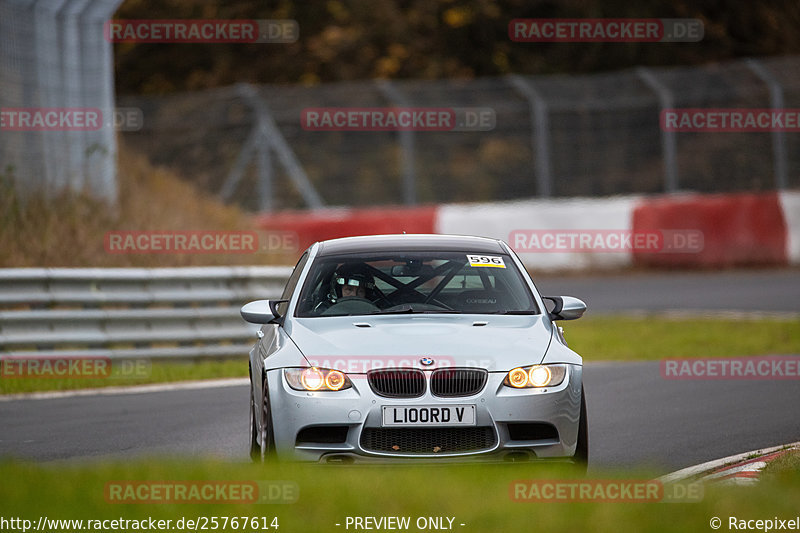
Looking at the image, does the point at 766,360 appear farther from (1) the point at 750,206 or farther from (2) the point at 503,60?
(2) the point at 503,60

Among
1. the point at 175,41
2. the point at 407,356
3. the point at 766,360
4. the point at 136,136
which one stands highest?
the point at 175,41

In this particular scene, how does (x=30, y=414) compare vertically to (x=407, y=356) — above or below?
below

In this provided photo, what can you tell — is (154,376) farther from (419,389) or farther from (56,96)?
(419,389)

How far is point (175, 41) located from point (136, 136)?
11.0m

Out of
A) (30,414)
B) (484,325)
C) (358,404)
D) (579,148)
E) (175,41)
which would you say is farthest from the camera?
(175,41)

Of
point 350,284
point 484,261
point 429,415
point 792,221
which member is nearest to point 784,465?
point 429,415

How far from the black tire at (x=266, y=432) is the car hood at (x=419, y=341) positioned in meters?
0.33

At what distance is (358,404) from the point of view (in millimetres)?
7164

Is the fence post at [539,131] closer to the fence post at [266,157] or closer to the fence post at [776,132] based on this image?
the fence post at [776,132]

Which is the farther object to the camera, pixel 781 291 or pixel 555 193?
Answer: pixel 555 193

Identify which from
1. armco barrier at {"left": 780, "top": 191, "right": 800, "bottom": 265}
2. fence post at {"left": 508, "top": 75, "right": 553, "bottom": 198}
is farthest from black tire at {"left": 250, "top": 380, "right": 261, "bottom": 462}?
fence post at {"left": 508, "top": 75, "right": 553, "bottom": 198}

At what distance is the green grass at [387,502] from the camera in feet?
17.9

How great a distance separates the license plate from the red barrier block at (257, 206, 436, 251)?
16.6 metres

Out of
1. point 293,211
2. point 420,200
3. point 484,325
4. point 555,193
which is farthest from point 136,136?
point 484,325
